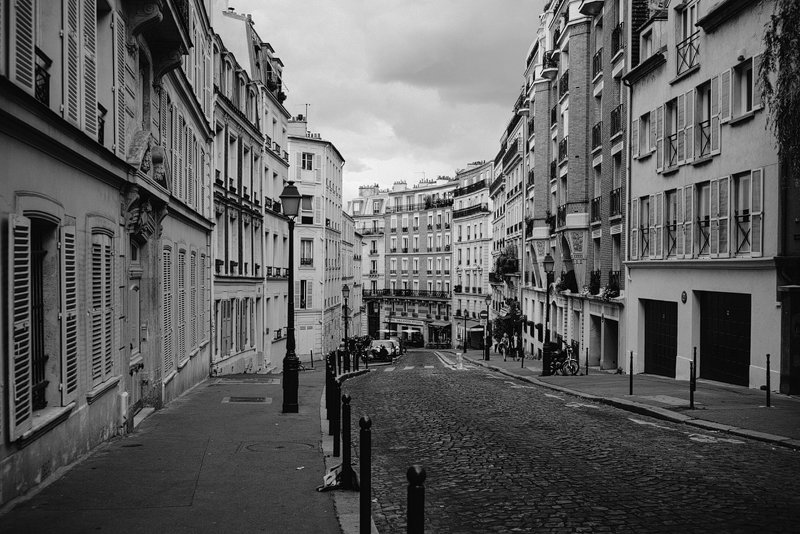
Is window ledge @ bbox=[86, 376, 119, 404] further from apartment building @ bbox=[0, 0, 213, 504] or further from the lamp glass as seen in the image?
the lamp glass

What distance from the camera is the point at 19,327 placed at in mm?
7000

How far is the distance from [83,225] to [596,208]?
2682cm

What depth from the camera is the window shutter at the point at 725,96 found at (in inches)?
797

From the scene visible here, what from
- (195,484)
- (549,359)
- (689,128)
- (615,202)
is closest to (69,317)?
(195,484)

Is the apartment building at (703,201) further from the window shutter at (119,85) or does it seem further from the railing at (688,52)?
the window shutter at (119,85)

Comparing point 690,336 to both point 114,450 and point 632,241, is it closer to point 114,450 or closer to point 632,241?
point 632,241

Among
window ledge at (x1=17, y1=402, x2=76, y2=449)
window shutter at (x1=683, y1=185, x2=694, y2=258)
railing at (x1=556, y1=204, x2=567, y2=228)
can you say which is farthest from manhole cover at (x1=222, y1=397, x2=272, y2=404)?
railing at (x1=556, y1=204, x2=567, y2=228)

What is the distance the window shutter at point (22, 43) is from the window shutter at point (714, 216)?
717 inches

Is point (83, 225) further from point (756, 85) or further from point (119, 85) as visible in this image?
point (756, 85)

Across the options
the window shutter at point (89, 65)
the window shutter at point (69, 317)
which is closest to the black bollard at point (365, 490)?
the window shutter at point (69, 317)

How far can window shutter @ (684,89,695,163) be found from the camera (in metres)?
22.7

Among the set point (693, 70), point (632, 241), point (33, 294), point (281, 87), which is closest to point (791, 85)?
point (693, 70)

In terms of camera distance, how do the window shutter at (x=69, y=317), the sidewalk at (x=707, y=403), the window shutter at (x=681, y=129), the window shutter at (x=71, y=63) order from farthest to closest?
the window shutter at (x=681, y=129), the sidewalk at (x=707, y=403), the window shutter at (x=71, y=63), the window shutter at (x=69, y=317)

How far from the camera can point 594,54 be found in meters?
33.7
